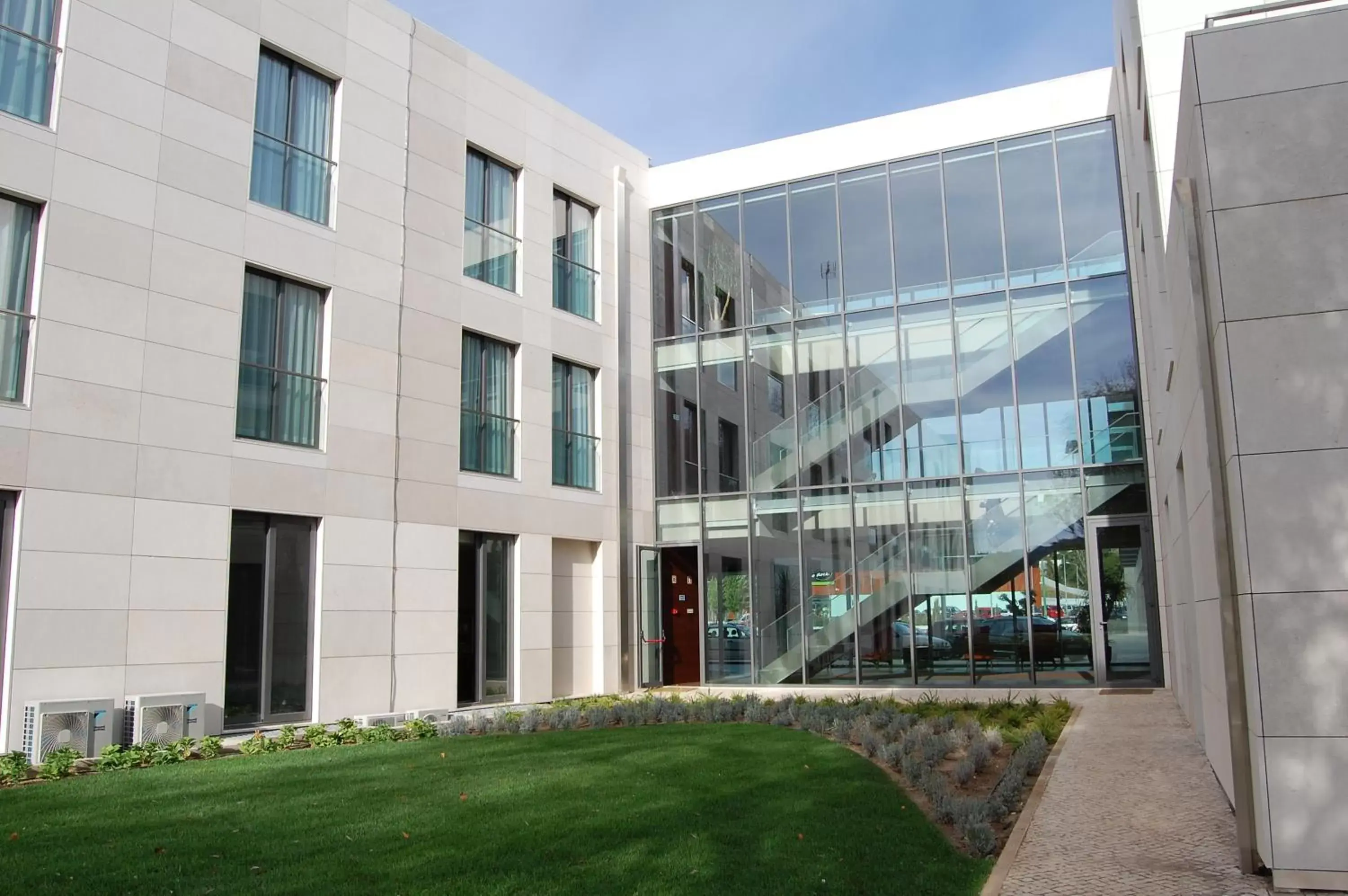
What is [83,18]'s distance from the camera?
12.1 m

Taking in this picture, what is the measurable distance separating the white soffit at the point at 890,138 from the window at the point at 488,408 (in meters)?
6.09

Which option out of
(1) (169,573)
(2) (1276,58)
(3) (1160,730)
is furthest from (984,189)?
(1) (169,573)

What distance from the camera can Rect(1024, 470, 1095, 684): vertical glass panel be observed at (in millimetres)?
17031

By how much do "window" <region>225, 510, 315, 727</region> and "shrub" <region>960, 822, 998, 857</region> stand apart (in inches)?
385

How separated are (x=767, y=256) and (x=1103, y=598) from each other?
8.94m

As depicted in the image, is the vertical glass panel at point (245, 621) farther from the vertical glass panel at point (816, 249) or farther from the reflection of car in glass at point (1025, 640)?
the reflection of car in glass at point (1025, 640)

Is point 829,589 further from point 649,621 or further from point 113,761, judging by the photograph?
point 113,761

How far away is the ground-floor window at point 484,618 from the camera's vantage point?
1669cm

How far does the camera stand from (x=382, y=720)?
13.7 metres

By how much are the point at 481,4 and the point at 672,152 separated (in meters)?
6.07

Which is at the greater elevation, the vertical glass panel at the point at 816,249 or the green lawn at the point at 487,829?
the vertical glass panel at the point at 816,249

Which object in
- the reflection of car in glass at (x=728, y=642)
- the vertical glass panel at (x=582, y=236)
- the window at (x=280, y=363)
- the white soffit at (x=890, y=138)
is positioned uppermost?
the white soffit at (x=890, y=138)

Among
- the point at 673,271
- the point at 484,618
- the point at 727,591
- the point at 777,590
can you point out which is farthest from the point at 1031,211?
the point at 484,618

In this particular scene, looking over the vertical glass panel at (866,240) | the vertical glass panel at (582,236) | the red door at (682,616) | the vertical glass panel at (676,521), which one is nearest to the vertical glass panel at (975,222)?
the vertical glass panel at (866,240)
